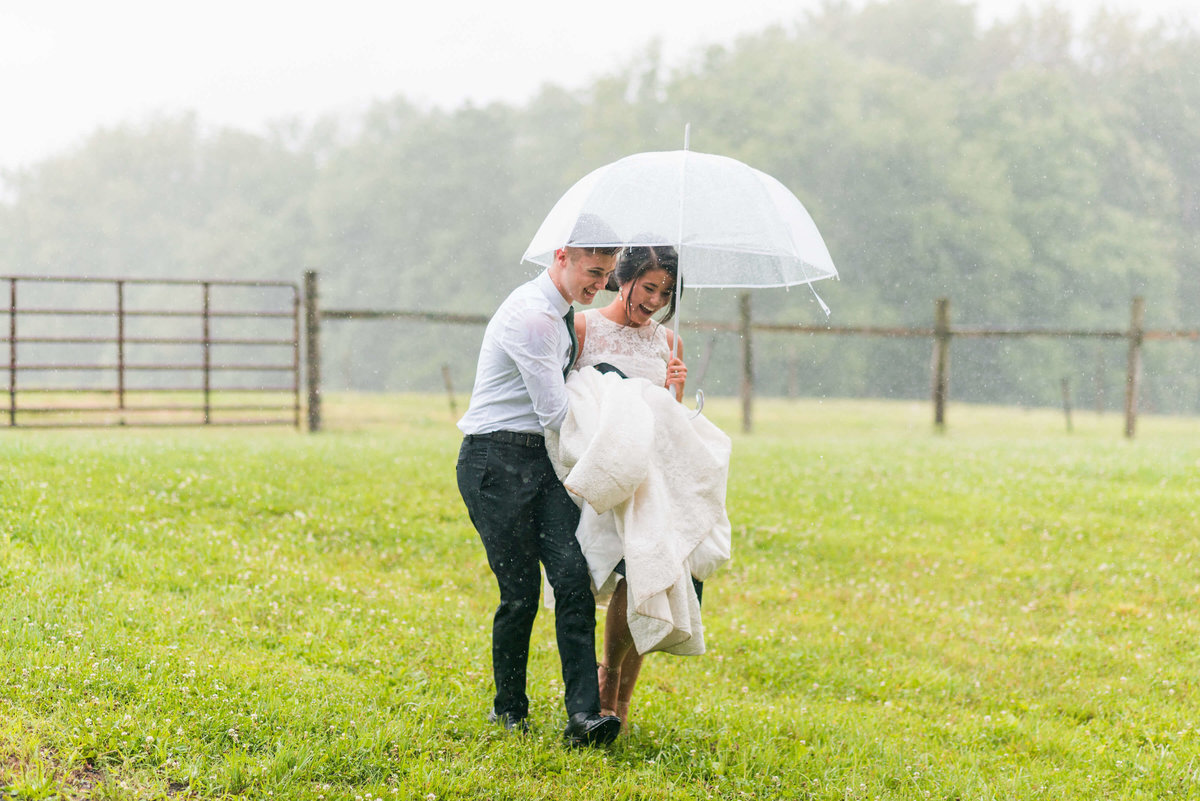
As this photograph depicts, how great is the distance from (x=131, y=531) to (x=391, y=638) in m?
2.54

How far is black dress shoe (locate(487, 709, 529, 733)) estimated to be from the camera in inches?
182

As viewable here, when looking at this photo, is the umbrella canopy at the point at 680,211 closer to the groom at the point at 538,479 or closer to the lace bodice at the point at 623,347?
the groom at the point at 538,479

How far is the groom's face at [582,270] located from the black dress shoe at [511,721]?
1.96 meters

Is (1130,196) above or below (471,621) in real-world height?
above

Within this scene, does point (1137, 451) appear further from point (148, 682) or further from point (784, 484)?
point (148, 682)

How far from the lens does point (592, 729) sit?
4.24 meters

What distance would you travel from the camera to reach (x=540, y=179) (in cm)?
5400

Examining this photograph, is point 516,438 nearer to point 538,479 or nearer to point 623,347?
point 538,479

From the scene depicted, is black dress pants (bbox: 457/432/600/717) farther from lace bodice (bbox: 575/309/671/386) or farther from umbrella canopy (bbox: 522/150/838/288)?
umbrella canopy (bbox: 522/150/838/288)

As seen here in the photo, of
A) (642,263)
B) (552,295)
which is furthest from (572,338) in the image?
(642,263)

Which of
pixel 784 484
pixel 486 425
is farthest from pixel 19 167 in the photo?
pixel 486 425

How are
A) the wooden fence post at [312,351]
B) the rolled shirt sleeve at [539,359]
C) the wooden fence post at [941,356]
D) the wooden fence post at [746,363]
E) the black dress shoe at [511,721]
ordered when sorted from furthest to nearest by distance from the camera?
the wooden fence post at [746,363], the wooden fence post at [941,356], the wooden fence post at [312,351], the black dress shoe at [511,721], the rolled shirt sleeve at [539,359]

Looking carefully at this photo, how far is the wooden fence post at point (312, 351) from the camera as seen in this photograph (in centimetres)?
1648

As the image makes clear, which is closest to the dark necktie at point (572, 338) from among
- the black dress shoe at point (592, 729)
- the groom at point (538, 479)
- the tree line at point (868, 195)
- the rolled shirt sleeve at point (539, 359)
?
the groom at point (538, 479)
